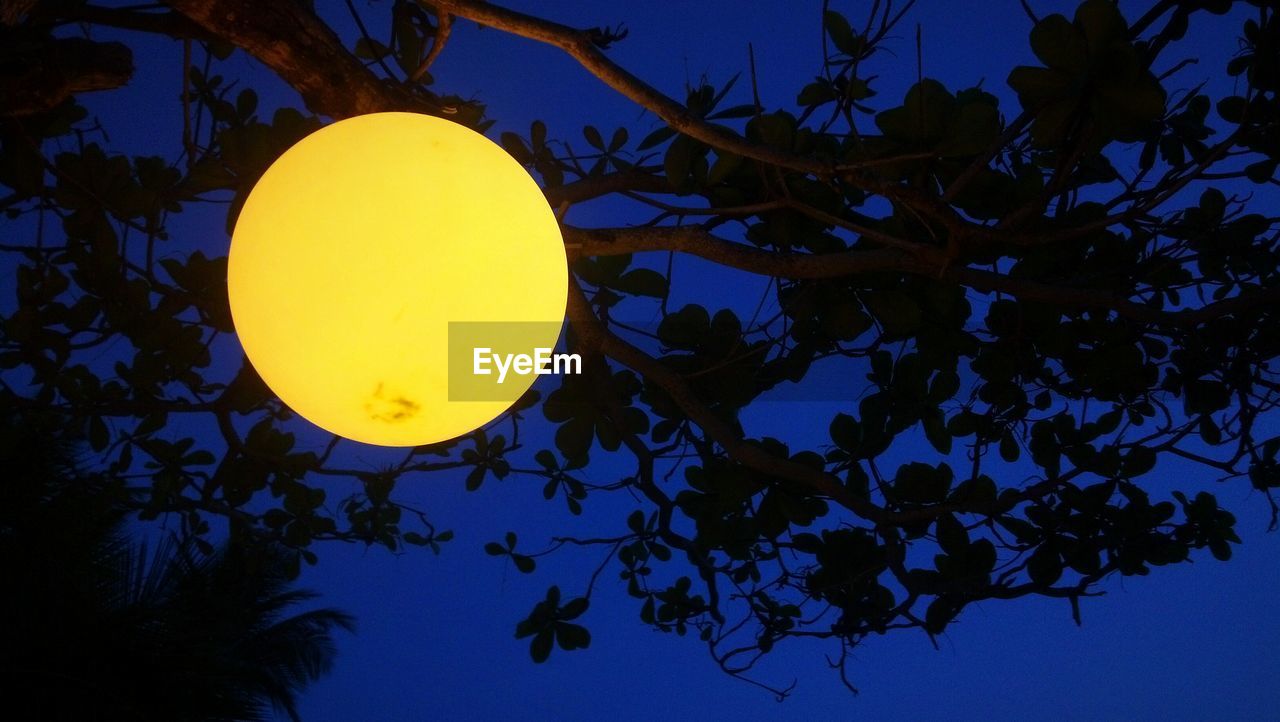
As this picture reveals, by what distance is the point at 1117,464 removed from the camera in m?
1.83

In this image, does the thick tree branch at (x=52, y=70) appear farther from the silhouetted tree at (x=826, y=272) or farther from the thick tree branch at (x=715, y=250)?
the thick tree branch at (x=715, y=250)

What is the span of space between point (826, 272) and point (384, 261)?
0.92m

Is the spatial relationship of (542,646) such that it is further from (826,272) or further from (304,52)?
(304,52)

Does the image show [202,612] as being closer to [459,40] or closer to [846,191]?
[459,40]

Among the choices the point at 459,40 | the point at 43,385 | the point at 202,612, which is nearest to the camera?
the point at 43,385

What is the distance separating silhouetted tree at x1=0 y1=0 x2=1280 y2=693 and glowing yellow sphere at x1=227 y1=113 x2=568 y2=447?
0.49 m

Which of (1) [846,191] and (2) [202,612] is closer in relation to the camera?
(1) [846,191]

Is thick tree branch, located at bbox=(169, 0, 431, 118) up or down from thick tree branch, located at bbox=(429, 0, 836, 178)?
up

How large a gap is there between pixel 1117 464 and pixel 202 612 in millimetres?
3281

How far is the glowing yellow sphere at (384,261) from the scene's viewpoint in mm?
795

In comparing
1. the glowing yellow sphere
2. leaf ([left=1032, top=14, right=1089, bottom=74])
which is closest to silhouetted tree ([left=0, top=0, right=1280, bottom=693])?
leaf ([left=1032, top=14, right=1089, bottom=74])

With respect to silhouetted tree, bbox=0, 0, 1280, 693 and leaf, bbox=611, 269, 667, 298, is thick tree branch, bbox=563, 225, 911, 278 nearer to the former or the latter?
silhouetted tree, bbox=0, 0, 1280, 693

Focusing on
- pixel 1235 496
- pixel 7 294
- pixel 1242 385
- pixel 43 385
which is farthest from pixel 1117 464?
pixel 7 294

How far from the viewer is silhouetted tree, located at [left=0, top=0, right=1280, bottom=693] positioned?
126 cm
